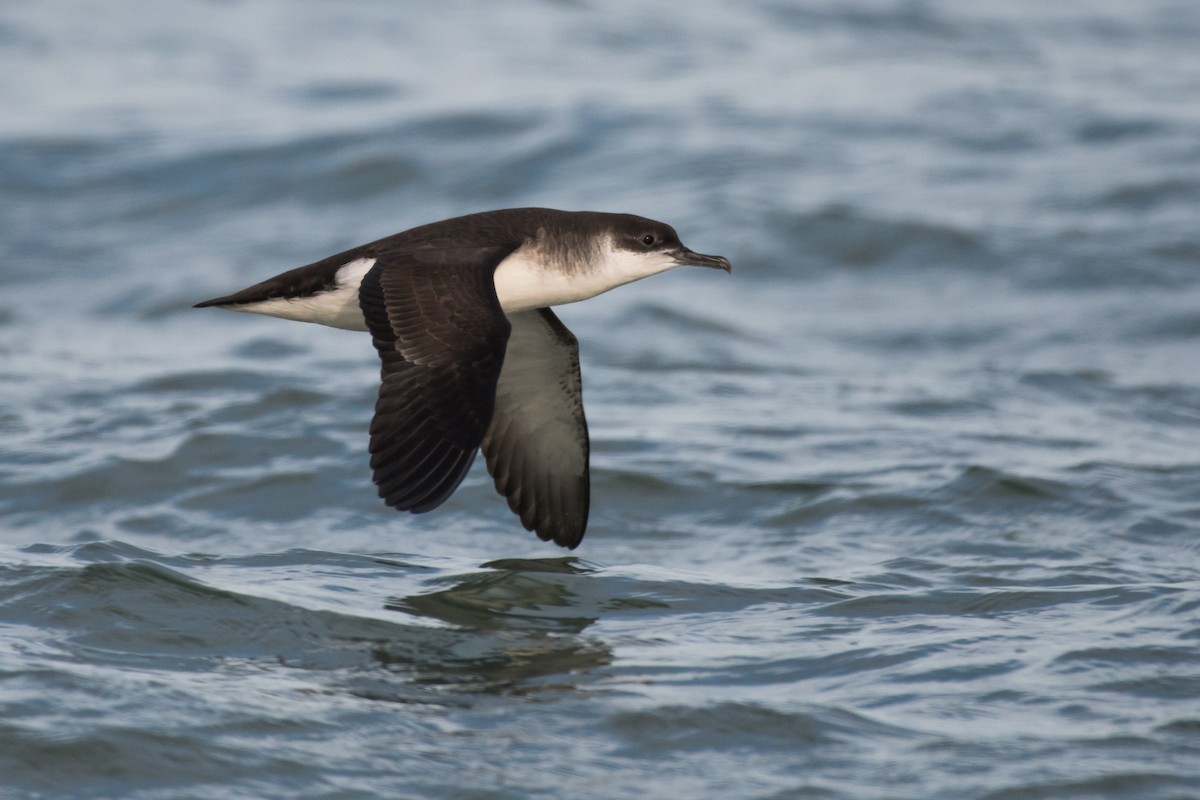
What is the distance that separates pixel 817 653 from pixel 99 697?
2.43 meters

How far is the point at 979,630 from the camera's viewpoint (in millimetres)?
6016

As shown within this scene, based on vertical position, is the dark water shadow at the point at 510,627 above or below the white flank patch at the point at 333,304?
below

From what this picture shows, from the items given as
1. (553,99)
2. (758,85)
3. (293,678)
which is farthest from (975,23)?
(293,678)

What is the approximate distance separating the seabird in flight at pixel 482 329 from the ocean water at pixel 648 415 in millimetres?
502

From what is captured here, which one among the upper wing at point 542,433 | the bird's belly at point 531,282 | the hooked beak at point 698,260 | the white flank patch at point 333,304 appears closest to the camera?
the white flank patch at point 333,304

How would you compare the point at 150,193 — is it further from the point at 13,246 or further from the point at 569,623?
the point at 569,623

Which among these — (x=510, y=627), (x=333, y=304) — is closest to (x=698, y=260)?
(x=333, y=304)

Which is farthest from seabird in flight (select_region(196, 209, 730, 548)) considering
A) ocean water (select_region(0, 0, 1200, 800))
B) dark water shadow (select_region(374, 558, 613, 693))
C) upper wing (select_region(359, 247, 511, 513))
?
ocean water (select_region(0, 0, 1200, 800))

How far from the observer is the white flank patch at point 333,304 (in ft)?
21.3

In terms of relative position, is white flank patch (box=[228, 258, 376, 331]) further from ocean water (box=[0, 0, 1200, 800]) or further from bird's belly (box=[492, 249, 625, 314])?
ocean water (box=[0, 0, 1200, 800])

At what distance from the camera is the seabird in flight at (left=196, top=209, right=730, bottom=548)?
558 centimetres

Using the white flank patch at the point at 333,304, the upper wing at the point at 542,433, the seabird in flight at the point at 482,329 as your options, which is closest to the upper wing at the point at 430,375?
the seabird in flight at the point at 482,329

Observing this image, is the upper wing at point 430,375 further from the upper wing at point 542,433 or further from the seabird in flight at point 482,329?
the upper wing at point 542,433

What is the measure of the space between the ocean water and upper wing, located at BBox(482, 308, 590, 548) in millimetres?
277
